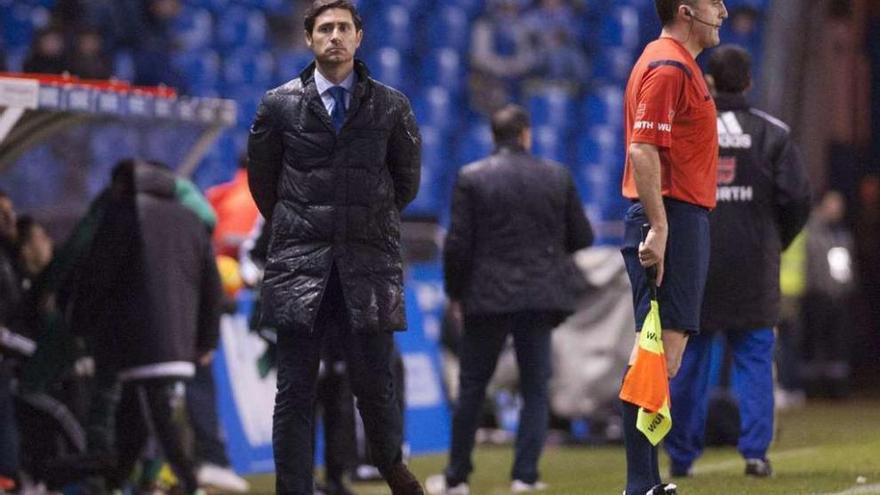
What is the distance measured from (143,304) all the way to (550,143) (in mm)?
10854

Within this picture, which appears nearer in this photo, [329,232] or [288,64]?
[329,232]

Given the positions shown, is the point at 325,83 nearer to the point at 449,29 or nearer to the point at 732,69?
the point at 732,69

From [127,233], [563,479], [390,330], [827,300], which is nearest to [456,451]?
[563,479]

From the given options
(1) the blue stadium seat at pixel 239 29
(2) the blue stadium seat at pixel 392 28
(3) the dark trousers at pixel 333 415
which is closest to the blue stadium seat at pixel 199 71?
(1) the blue stadium seat at pixel 239 29

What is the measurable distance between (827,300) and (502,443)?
5.68 meters

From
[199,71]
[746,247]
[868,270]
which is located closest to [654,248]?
[746,247]

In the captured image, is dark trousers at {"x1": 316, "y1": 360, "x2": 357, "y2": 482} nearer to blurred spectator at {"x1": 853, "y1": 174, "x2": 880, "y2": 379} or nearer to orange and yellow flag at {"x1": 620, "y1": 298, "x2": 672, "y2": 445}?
orange and yellow flag at {"x1": 620, "y1": 298, "x2": 672, "y2": 445}

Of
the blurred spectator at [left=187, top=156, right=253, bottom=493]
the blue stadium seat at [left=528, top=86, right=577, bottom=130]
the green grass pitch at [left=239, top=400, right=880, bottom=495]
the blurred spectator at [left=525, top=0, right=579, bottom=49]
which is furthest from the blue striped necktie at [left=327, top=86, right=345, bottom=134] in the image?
the blurred spectator at [left=525, top=0, right=579, bottom=49]

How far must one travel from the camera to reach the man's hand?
6910 mm

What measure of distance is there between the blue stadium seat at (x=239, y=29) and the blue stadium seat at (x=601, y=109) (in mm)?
3797

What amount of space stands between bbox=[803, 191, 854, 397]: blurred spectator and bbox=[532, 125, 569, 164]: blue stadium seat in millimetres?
2850

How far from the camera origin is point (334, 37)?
7223mm

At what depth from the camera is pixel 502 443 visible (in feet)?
46.2

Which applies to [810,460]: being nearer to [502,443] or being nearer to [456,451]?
[456,451]
